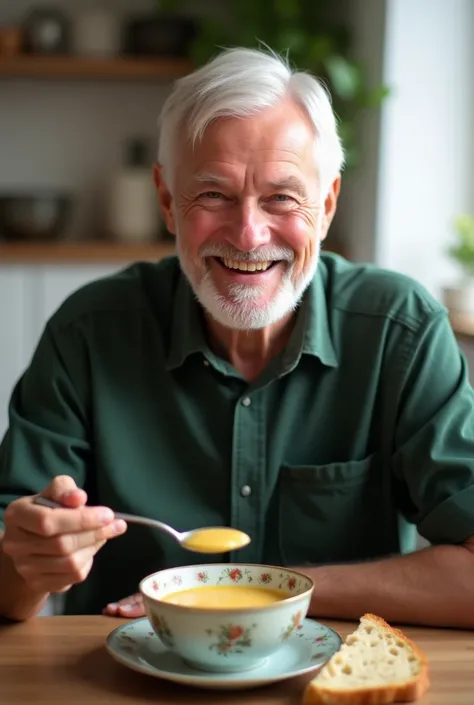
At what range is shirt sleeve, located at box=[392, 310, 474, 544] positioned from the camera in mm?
1521

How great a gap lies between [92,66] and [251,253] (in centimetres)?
251

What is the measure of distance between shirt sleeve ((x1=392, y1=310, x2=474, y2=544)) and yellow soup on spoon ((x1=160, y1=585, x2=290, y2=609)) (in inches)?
14.8

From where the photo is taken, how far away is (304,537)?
1.69 metres

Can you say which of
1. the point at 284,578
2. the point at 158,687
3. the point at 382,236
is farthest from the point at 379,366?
the point at 382,236

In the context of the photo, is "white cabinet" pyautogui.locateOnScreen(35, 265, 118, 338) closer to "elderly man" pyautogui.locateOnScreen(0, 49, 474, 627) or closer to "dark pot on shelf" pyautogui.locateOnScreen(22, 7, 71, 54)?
"dark pot on shelf" pyautogui.locateOnScreen(22, 7, 71, 54)

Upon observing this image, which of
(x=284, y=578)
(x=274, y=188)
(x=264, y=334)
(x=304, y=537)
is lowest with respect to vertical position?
(x=304, y=537)

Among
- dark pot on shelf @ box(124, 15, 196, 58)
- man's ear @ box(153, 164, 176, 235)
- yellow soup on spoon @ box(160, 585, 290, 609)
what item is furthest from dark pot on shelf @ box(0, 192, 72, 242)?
yellow soup on spoon @ box(160, 585, 290, 609)

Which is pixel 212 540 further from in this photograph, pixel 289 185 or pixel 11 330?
pixel 11 330

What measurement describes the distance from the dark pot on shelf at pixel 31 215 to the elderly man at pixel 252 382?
2.11 m

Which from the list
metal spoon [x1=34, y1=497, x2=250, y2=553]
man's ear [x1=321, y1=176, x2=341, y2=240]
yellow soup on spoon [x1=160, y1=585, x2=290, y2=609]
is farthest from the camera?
man's ear [x1=321, y1=176, x2=341, y2=240]

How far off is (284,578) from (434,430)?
1.46 ft

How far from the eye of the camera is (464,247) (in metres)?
3.10

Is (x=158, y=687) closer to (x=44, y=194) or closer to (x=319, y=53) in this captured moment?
(x=319, y=53)

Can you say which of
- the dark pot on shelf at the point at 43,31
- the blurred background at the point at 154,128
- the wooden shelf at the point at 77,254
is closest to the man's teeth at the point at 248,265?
the blurred background at the point at 154,128
